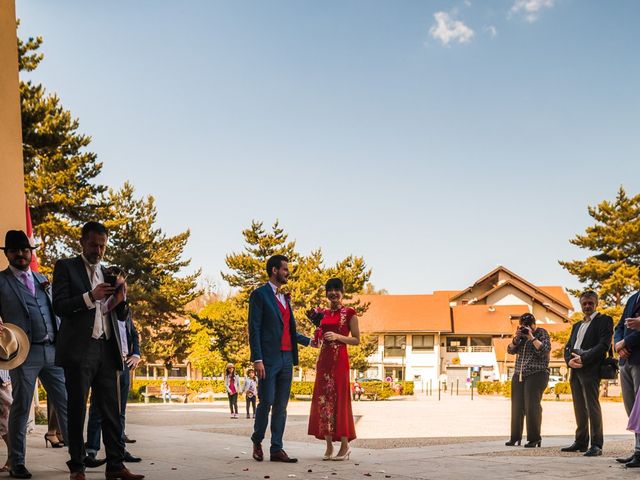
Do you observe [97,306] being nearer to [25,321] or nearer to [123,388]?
[25,321]

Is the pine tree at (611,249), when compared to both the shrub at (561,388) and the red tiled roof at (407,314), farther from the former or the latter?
the red tiled roof at (407,314)

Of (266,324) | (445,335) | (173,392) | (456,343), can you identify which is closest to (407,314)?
(445,335)

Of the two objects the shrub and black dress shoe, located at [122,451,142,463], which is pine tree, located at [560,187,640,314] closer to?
the shrub

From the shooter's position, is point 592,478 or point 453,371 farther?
point 453,371

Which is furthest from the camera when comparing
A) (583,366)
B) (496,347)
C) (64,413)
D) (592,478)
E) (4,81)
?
(496,347)

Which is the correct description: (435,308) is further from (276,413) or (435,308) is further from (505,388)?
(276,413)

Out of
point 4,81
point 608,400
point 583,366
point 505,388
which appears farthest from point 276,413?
point 505,388

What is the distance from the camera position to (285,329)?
764 centimetres

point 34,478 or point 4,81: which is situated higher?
point 4,81

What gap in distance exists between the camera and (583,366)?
30.0 feet

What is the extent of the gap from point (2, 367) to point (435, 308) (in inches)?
2781

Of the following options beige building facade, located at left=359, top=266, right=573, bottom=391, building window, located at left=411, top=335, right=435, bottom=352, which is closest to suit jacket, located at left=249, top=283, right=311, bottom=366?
beige building facade, located at left=359, top=266, right=573, bottom=391

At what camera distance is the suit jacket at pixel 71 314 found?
541 cm

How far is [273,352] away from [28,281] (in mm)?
2389
